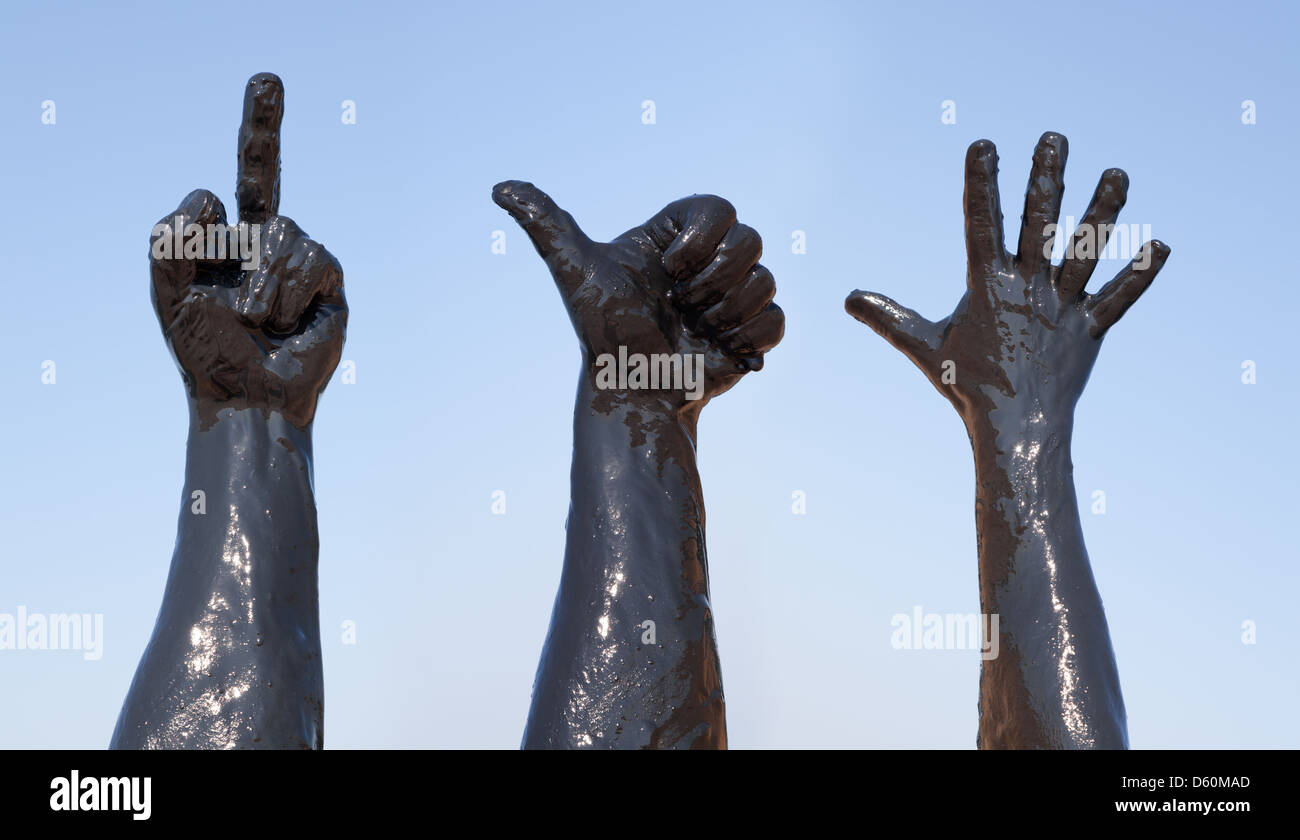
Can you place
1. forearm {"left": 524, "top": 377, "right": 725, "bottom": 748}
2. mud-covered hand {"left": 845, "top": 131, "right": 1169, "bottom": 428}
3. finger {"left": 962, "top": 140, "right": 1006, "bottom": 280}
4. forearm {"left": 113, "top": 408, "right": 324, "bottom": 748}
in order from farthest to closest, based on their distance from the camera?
finger {"left": 962, "top": 140, "right": 1006, "bottom": 280}
mud-covered hand {"left": 845, "top": 131, "right": 1169, "bottom": 428}
forearm {"left": 524, "top": 377, "right": 725, "bottom": 748}
forearm {"left": 113, "top": 408, "right": 324, "bottom": 748}

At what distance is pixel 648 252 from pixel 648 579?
2.87 feet

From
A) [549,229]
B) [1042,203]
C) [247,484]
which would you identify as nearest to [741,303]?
[549,229]

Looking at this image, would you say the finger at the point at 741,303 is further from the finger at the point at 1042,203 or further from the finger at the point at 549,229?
the finger at the point at 1042,203

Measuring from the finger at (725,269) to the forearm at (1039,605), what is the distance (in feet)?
2.71

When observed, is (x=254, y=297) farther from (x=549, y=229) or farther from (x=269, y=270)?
(x=549, y=229)

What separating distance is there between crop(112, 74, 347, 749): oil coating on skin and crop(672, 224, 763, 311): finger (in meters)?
0.86

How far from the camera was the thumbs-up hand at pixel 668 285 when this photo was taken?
141 inches

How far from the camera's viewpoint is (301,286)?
11.2 ft

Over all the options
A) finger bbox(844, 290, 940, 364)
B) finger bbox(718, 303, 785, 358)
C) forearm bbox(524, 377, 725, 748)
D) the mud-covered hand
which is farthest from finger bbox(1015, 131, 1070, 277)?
forearm bbox(524, 377, 725, 748)

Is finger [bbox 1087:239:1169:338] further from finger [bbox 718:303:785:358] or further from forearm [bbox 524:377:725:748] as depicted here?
forearm [bbox 524:377:725:748]

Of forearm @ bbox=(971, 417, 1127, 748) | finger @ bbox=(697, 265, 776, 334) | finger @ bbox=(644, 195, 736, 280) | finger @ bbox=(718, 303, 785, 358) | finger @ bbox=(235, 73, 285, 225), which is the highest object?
finger @ bbox=(235, 73, 285, 225)

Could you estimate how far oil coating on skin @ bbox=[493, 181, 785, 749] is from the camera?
317 centimetres
